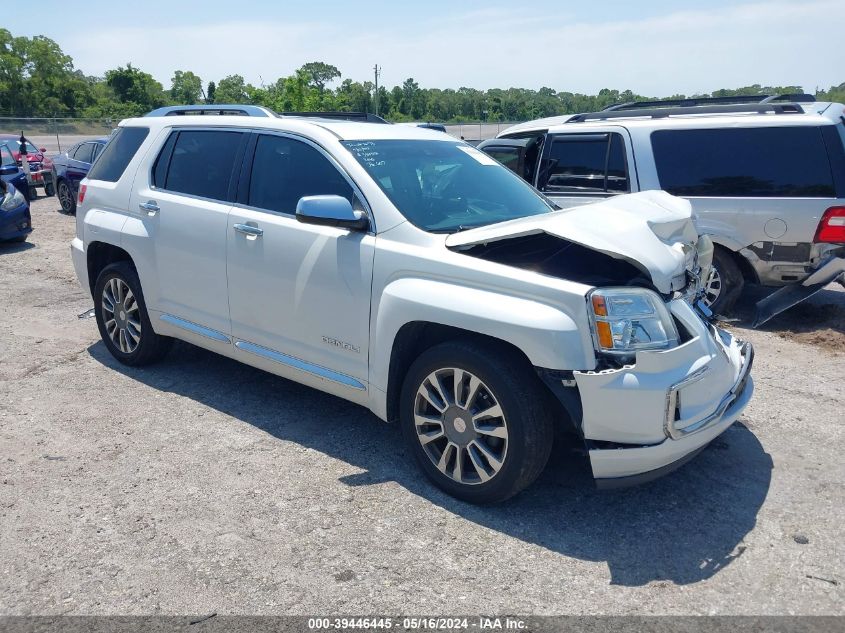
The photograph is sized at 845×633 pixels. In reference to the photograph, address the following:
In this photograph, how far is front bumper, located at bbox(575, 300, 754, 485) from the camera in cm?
325

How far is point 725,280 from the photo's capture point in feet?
23.2

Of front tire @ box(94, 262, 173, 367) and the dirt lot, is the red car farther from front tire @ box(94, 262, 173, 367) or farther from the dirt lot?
the dirt lot

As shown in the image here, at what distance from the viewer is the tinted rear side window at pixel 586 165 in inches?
288

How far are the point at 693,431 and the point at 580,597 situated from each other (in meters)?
0.96

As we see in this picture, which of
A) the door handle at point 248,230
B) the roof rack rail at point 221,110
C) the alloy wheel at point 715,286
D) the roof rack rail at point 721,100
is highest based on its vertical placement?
the roof rack rail at point 721,100

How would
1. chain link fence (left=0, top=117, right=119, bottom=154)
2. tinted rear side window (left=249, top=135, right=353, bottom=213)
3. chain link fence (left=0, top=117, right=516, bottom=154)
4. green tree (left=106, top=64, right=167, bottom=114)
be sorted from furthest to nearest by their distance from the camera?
1. green tree (left=106, top=64, right=167, bottom=114)
2. chain link fence (left=0, top=117, right=119, bottom=154)
3. chain link fence (left=0, top=117, right=516, bottom=154)
4. tinted rear side window (left=249, top=135, right=353, bottom=213)

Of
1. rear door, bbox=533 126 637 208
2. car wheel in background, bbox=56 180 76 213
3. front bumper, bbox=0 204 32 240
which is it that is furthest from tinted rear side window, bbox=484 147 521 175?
car wheel in background, bbox=56 180 76 213

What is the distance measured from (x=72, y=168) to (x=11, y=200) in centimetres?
407

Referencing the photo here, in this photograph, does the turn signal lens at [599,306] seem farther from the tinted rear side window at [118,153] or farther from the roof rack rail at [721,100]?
the roof rack rail at [721,100]

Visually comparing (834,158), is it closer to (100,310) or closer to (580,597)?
(580,597)

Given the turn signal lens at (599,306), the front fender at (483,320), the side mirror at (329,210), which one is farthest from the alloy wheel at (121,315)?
the turn signal lens at (599,306)

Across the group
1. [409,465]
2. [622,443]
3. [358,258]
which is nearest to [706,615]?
[622,443]

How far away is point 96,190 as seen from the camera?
19.1 feet

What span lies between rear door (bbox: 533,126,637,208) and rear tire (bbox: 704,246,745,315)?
3.66 ft
